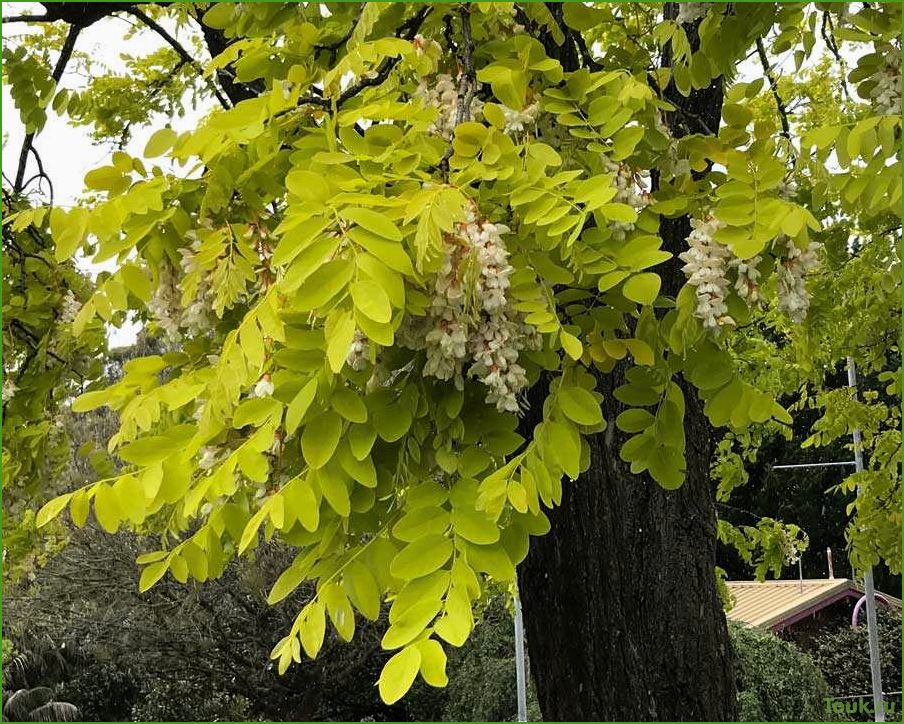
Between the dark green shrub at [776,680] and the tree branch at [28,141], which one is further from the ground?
the tree branch at [28,141]

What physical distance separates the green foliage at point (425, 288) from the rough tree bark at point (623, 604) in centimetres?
79

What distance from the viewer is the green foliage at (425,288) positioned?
44.9 inches

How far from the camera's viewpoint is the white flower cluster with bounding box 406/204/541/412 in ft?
3.77

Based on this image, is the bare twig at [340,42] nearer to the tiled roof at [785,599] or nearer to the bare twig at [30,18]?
the bare twig at [30,18]

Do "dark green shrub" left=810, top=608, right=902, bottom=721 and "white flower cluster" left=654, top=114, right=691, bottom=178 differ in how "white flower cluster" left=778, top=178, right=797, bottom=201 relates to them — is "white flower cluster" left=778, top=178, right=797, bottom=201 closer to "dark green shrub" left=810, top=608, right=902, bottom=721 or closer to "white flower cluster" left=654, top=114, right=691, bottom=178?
"white flower cluster" left=654, top=114, right=691, bottom=178

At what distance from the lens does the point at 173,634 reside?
31.6 feet

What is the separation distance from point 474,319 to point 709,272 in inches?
15.2

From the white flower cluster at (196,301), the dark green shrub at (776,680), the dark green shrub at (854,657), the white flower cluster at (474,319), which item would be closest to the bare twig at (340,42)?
the white flower cluster at (196,301)

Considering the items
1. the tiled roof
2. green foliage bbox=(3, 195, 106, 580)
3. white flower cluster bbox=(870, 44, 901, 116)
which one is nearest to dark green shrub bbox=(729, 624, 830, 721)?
the tiled roof

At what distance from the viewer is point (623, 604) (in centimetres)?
224

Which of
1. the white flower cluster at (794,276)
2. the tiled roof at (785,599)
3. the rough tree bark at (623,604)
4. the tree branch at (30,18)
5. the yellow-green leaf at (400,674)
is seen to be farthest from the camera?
the tiled roof at (785,599)

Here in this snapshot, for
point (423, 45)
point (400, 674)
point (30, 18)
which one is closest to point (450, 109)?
point (423, 45)

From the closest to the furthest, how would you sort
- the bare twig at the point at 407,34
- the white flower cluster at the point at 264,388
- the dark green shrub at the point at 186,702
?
the white flower cluster at the point at 264,388
the bare twig at the point at 407,34
the dark green shrub at the point at 186,702

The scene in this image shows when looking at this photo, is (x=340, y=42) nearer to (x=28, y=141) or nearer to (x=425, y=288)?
(x=425, y=288)
